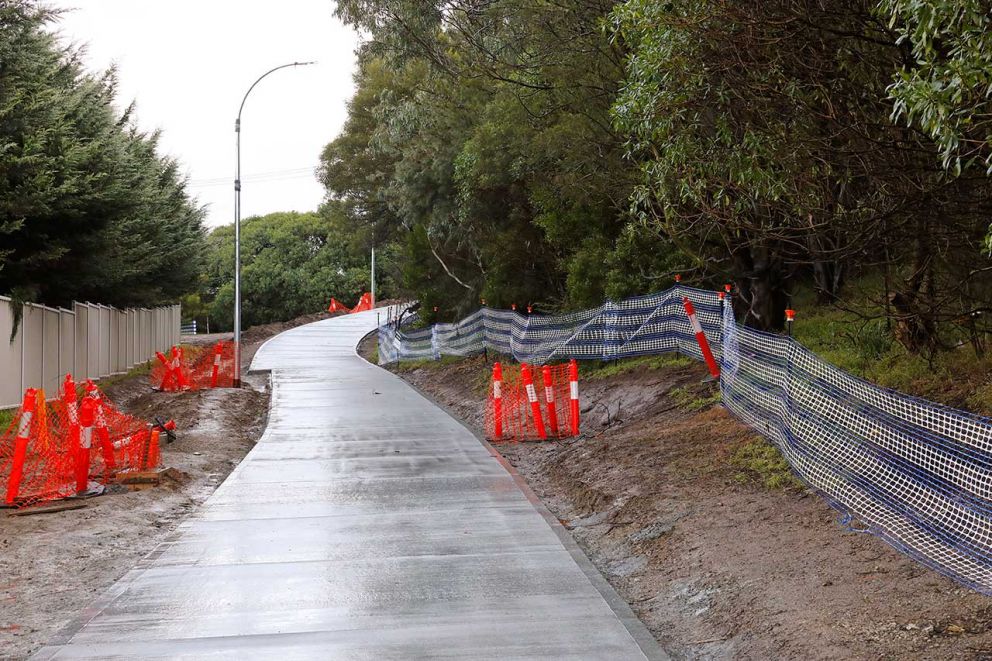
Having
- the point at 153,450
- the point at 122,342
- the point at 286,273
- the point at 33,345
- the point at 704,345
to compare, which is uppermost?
the point at 286,273

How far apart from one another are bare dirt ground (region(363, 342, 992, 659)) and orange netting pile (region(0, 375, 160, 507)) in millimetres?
5073

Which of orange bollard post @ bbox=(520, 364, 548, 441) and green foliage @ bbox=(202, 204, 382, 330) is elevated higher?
green foliage @ bbox=(202, 204, 382, 330)

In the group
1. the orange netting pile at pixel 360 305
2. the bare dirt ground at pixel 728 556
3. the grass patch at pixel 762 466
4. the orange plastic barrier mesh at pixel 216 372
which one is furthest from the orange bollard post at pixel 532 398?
the orange netting pile at pixel 360 305

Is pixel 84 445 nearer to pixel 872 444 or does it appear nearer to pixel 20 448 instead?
pixel 20 448

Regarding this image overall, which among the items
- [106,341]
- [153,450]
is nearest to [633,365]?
[153,450]

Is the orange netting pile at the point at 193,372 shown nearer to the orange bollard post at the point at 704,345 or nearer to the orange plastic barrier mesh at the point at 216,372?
the orange plastic barrier mesh at the point at 216,372

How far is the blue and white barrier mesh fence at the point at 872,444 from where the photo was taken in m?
7.55

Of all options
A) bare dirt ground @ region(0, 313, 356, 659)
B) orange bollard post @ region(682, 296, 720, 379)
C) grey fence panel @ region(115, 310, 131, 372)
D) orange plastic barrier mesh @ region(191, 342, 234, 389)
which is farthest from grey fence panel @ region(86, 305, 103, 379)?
orange bollard post @ region(682, 296, 720, 379)

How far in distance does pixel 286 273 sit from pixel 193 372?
5380 cm

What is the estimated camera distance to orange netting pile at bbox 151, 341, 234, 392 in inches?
1192

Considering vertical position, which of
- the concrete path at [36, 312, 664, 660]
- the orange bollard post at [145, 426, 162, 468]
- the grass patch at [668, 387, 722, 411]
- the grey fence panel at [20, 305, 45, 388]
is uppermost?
the grey fence panel at [20, 305, 45, 388]

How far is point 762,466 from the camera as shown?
36.7ft

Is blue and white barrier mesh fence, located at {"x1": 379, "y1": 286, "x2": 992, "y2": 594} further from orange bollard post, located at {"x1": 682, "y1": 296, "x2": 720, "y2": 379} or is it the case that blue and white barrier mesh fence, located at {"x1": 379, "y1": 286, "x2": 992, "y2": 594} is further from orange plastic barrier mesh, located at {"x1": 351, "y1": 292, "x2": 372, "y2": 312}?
orange plastic barrier mesh, located at {"x1": 351, "y1": 292, "x2": 372, "y2": 312}

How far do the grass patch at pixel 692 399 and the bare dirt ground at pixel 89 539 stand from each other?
21.1ft
